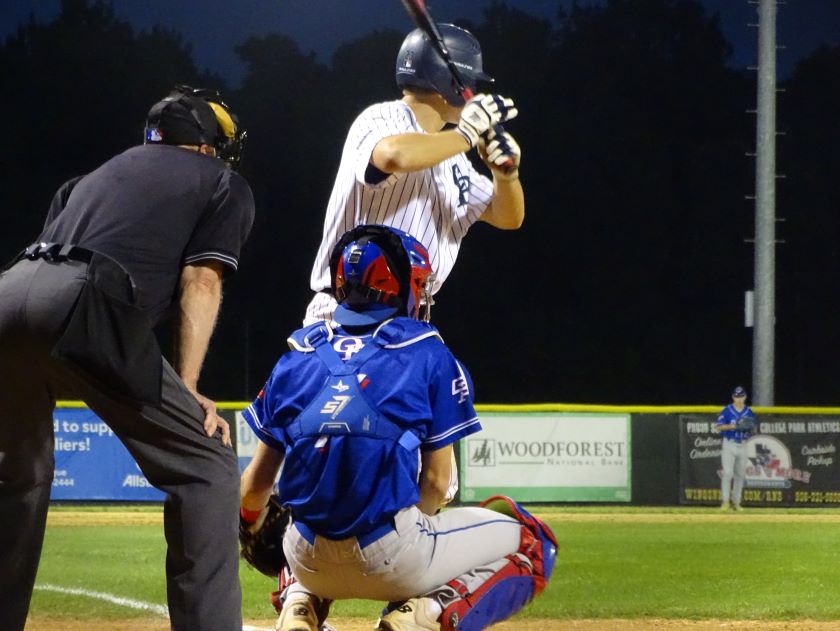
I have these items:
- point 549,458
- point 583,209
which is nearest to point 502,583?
point 549,458

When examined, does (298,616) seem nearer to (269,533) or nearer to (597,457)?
(269,533)

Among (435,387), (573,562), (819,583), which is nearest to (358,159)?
(435,387)

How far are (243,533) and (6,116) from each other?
3921 cm

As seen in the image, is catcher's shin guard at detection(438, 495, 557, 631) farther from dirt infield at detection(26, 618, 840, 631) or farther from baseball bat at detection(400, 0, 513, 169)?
dirt infield at detection(26, 618, 840, 631)

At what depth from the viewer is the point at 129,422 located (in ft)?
12.7

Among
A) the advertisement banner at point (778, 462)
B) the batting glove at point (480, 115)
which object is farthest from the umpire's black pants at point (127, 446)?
the advertisement banner at point (778, 462)

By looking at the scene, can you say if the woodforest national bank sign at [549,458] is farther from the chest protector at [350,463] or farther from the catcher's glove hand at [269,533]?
the chest protector at [350,463]

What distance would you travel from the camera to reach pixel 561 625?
22.6 feet

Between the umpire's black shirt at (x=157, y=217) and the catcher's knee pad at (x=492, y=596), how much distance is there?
1.30m

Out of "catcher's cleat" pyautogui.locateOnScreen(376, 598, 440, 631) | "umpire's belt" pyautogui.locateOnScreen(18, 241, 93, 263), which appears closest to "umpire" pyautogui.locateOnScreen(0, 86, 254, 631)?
"umpire's belt" pyautogui.locateOnScreen(18, 241, 93, 263)

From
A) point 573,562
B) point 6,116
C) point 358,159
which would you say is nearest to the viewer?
point 358,159

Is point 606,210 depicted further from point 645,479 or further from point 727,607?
point 727,607

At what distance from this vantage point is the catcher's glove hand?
4.37 m

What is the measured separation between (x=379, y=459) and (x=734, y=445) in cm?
1478
